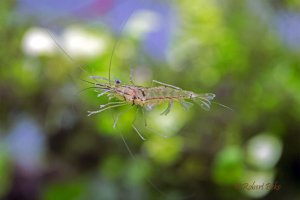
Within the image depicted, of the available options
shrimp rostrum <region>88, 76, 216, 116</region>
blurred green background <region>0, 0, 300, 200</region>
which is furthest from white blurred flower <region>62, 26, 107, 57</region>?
shrimp rostrum <region>88, 76, 216, 116</region>

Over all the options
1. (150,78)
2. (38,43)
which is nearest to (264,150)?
(150,78)

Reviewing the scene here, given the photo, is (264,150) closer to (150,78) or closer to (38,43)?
(150,78)

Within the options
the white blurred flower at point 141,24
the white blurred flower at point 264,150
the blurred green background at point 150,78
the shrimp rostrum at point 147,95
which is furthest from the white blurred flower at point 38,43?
the shrimp rostrum at point 147,95

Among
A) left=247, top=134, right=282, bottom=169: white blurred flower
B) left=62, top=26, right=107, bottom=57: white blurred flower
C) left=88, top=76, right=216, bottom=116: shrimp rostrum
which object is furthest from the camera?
left=62, top=26, right=107, bottom=57: white blurred flower

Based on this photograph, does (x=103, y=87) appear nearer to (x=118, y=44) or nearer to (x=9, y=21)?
(x=118, y=44)

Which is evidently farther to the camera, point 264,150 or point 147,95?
point 264,150

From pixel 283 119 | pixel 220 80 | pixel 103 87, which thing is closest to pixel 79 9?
pixel 220 80

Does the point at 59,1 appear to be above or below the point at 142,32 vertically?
above

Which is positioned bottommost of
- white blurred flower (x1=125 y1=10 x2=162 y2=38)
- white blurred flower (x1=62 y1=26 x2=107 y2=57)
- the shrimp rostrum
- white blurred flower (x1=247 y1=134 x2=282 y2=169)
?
white blurred flower (x1=247 y1=134 x2=282 y2=169)

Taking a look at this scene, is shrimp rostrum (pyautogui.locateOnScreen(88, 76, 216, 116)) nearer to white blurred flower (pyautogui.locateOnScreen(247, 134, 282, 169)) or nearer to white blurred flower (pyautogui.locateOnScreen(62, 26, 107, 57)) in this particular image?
white blurred flower (pyautogui.locateOnScreen(247, 134, 282, 169))
